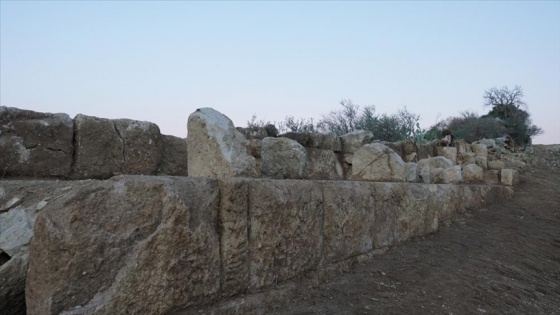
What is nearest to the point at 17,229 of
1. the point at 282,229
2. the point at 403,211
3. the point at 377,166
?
the point at 282,229

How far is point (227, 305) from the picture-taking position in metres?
2.21

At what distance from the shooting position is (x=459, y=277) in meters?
3.66

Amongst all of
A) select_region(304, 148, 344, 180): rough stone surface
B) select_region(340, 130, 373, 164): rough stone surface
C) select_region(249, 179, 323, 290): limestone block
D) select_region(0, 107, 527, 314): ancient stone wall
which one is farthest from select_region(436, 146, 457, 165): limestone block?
select_region(249, 179, 323, 290): limestone block

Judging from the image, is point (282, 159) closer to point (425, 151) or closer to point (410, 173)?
point (410, 173)

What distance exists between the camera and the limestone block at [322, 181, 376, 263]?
3176 millimetres

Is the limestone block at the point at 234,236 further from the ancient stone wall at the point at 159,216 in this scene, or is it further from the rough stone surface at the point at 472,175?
the rough stone surface at the point at 472,175

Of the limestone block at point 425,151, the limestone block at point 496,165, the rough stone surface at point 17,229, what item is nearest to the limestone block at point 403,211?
the rough stone surface at point 17,229

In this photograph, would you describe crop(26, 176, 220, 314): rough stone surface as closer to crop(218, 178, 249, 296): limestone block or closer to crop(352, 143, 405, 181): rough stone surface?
crop(218, 178, 249, 296): limestone block

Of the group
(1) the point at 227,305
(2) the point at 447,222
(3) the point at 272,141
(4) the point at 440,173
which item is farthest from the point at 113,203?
(4) the point at 440,173

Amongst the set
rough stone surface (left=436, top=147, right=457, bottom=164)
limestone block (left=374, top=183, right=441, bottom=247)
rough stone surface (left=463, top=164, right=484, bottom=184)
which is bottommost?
limestone block (left=374, top=183, right=441, bottom=247)

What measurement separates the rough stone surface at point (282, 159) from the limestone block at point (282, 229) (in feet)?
1.86

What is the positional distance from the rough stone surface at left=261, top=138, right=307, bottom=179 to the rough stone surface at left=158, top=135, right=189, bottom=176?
2.24ft

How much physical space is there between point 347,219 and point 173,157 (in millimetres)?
1476

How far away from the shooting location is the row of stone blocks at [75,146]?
2520 mm
